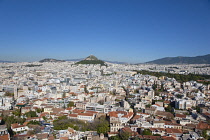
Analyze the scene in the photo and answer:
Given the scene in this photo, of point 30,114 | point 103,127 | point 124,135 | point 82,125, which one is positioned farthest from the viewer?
point 30,114

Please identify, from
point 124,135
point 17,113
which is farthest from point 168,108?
point 17,113

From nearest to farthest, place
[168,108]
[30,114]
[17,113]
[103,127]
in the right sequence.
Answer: [103,127], [30,114], [17,113], [168,108]

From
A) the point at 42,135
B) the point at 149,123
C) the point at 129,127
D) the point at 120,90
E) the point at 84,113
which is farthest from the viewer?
the point at 120,90

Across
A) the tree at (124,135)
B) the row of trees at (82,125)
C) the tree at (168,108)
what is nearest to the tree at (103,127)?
the row of trees at (82,125)

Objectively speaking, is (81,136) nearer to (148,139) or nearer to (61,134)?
(61,134)

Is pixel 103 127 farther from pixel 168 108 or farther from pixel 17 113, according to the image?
pixel 168 108

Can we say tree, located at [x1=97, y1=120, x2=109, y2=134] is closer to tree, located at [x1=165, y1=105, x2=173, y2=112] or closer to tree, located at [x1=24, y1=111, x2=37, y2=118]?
tree, located at [x1=24, y1=111, x2=37, y2=118]

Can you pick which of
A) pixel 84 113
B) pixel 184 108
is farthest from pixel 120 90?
pixel 84 113

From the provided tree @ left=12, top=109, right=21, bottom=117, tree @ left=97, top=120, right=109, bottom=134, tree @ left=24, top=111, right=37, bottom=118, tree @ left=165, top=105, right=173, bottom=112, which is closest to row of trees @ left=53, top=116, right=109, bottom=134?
tree @ left=97, top=120, right=109, bottom=134

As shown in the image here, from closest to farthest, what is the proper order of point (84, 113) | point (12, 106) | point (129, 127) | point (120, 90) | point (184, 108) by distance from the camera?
point (129, 127) → point (84, 113) → point (12, 106) → point (184, 108) → point (120, 90)

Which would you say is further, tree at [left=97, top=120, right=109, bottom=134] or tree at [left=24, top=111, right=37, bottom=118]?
tree at [left=24, top=111, right=37, bottom=118]

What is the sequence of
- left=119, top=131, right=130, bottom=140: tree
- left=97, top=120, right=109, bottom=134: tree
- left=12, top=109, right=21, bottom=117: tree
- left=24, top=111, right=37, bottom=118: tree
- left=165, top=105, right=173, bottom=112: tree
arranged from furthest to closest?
left=165, top=105, right=173, bottom=112: tree, left=12, top=109, right=21, bottom=117: tree, left=24, top=111, right=37, bottom=118: tree, left=97, top=120, right=109, bottom=134: tree, left=119, top=131, right=130, bottom=140: tree
